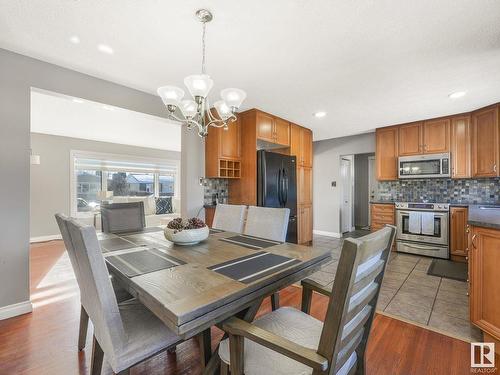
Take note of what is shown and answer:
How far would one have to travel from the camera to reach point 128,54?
214cm

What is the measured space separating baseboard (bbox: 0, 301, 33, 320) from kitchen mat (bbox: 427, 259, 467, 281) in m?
4.53

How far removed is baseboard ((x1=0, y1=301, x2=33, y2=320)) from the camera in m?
2.06

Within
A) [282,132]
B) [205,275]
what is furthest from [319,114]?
[205,275]

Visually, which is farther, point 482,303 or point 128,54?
point 128,54

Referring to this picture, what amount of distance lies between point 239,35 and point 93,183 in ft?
18.2

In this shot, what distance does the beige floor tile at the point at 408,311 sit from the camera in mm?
2080

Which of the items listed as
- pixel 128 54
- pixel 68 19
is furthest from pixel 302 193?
pixel 68 19

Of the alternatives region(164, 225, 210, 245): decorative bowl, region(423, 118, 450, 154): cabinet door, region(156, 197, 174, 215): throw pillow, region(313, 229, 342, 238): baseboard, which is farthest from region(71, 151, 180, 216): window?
region(423, 118, 450, 154): cabinet door

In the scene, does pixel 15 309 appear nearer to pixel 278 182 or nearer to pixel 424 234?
pixel 278 182

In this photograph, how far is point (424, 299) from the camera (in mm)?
2432

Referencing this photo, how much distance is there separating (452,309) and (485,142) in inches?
108

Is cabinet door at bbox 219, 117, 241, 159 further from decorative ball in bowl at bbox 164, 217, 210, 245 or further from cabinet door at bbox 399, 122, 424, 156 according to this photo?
cabinet door at bbox 399, 122, 424, 156

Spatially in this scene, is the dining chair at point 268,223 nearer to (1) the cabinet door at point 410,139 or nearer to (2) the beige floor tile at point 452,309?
(2) the beige floor tile at point 452,309

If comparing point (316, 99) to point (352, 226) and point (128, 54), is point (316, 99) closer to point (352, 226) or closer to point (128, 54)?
point (128, 54)
